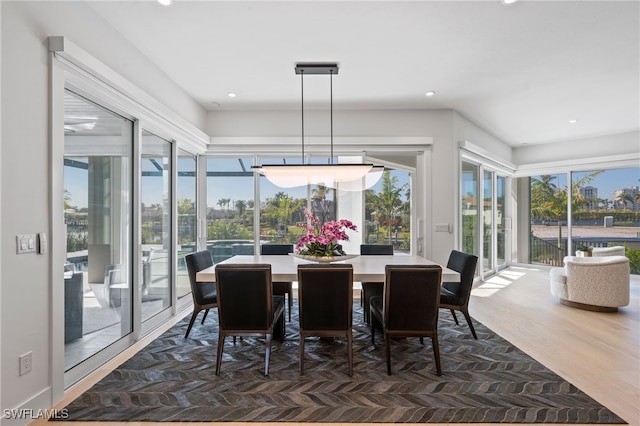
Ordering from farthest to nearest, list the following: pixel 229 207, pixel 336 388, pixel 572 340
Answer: pixel 229 207, pixel 572 340, pixel 336 388

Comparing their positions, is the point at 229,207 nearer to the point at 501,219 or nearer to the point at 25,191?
the point at 25,191

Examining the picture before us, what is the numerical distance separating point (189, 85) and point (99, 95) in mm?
1502

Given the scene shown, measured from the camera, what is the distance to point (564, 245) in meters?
6.81

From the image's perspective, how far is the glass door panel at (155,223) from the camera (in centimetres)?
341

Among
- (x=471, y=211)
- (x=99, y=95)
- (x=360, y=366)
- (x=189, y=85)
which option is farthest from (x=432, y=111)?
(x=99, y=95)

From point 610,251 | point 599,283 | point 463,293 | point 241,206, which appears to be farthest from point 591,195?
point 241,206

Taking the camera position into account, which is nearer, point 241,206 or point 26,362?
point 26,362

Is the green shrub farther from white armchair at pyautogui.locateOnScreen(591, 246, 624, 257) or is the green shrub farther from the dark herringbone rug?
the dark herringbone rug

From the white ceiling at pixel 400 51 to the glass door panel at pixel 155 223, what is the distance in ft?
2.87

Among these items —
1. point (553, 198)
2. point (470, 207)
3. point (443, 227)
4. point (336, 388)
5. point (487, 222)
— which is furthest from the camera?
point (553, 198)

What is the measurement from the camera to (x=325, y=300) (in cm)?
250

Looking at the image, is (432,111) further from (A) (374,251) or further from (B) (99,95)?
(B) (99,95)

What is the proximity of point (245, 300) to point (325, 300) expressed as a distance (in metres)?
0.60

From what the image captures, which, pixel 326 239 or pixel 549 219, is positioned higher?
pixel 549 219
